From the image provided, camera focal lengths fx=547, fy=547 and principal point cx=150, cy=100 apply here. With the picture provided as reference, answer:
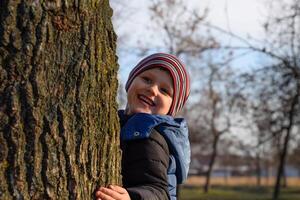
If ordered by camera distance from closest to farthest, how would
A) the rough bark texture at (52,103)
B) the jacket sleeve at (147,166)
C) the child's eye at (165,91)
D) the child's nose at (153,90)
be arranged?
the rough bark texture at (52,103), the jacket sleeve at (147,166), the child's nose at (153,90), the child's eye at (165,91)

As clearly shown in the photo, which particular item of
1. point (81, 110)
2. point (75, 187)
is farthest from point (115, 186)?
point (81, 110)

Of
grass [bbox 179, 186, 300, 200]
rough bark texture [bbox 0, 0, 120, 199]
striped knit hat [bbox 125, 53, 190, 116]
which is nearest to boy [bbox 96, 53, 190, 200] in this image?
striped knit hat [bbox 125, 53, 190, 116]

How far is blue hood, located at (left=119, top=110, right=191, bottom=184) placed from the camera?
2.70 m

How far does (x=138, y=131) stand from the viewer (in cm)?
269

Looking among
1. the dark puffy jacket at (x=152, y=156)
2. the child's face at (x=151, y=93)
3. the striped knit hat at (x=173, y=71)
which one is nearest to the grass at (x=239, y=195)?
the striped knit hat at (x=173, y=71)

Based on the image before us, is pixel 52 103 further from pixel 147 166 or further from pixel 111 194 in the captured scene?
pixel 147 166

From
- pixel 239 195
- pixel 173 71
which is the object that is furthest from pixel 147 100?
pixel 239 195

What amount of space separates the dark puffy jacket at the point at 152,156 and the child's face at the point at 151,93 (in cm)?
11

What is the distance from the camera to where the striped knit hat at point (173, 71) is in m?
3.11

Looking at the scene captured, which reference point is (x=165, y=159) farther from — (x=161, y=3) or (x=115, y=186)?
(x=161, y=3)

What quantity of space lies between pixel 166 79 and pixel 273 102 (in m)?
15.6

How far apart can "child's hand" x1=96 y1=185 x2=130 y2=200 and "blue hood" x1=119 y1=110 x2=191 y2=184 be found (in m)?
0.34

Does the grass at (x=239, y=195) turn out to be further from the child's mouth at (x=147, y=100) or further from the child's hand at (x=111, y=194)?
the child's hand at (x=111, y=194)

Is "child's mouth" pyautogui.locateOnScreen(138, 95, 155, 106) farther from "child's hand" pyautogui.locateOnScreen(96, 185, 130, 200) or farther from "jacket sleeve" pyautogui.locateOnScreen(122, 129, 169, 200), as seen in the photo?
"child's hand" pyautogui.locateOnScreen(96, 185, 130, 200)
